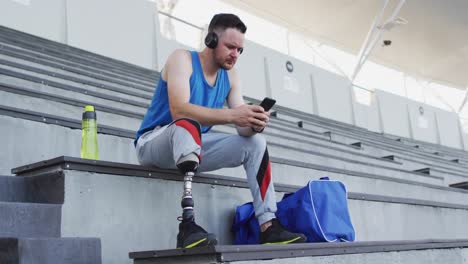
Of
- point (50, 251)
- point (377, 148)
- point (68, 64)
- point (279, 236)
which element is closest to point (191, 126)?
point (279, 236)

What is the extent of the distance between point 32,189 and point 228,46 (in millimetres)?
647

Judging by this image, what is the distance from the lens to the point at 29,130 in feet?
5.71

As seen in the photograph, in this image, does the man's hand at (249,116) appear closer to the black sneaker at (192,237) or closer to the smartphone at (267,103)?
the smartphone at (267,103)

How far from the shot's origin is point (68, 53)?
3865mm

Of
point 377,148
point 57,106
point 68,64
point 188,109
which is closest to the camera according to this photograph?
point 188,109

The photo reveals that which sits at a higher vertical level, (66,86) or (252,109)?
(66,86)

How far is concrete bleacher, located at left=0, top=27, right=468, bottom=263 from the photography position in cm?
135

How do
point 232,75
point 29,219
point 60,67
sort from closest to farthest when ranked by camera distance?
point 29,219 < point 232,75 < point 60,67

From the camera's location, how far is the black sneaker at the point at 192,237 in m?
1.28

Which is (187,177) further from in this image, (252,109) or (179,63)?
(179,63)

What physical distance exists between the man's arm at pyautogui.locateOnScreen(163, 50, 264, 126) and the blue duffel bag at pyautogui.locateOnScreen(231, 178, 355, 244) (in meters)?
0.24

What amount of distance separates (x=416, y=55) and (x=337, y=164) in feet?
24.2

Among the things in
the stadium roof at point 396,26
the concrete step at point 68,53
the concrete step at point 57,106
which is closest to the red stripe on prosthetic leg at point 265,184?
the concrete step at point 57,106

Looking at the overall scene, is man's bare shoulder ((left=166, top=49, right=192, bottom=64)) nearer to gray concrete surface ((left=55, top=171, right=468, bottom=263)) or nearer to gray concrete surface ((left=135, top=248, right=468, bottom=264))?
gray concrete surface ((left=55, top=171, right=468, bottom=263))
